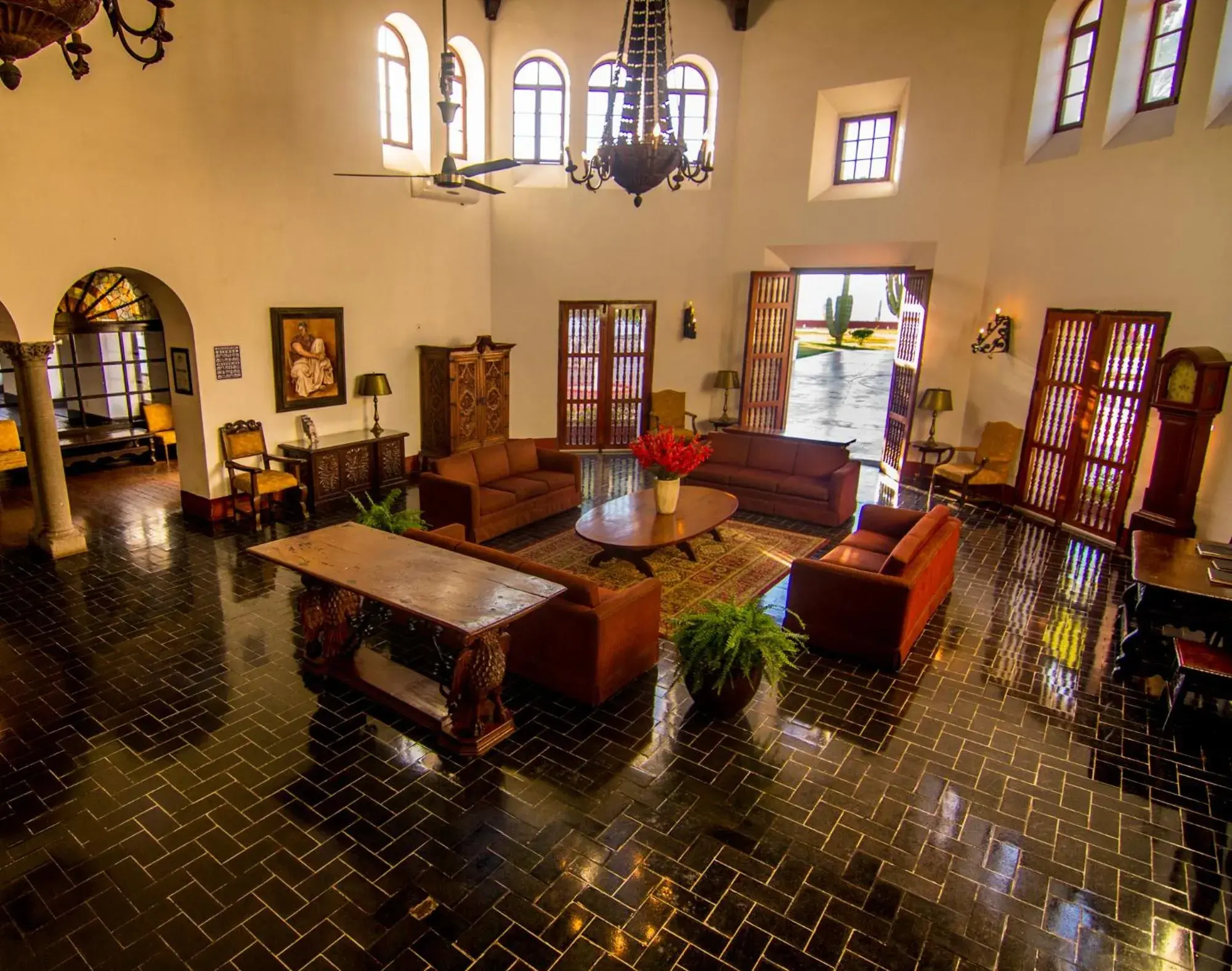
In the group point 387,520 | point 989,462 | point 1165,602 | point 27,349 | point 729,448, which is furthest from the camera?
point 729,448

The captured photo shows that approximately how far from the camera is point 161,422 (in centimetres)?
1191

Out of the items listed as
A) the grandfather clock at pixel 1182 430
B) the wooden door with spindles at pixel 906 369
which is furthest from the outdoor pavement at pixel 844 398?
the grandfather clock at pixel 1182 430

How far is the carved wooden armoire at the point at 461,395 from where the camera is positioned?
11148mm

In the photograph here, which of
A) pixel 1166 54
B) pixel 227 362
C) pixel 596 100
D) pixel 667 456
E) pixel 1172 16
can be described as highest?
pixel 1172 16

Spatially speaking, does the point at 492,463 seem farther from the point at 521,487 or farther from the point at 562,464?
the point at 562,464

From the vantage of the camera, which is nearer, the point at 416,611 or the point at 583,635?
the point at 416,611

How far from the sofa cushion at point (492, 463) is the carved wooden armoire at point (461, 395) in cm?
174

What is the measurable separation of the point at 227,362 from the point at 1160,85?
1153 centimetres

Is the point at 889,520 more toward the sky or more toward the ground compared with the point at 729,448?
more toward the ground

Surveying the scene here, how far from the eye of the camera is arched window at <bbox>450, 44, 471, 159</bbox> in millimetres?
11461

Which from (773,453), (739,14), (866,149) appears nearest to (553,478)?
(773,453)

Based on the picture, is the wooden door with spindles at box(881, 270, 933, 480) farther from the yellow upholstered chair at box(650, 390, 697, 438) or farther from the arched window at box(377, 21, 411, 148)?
the arched window at box(377, 21, 411, 148)

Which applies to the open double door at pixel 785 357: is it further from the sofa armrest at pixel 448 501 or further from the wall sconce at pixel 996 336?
the sofa armrest at pixel 448 501

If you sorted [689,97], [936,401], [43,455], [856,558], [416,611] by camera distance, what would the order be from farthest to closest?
[689,97]
[936,401]
[43,455]
[856,558]
[416,611]
